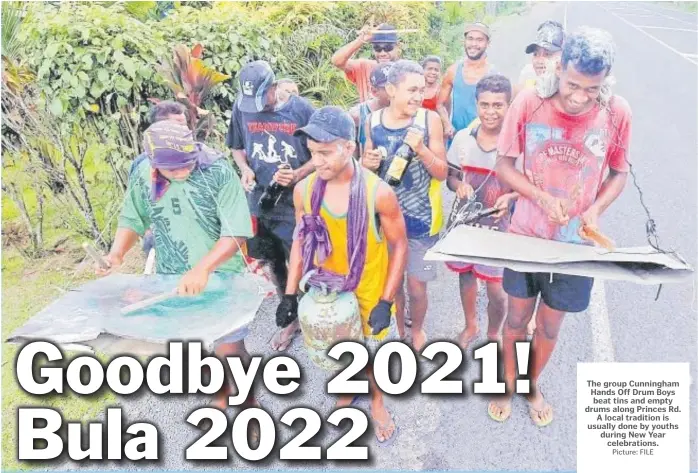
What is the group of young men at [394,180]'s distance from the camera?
6.74 feet

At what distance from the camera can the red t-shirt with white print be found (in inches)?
79.8

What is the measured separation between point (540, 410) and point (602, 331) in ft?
1.71

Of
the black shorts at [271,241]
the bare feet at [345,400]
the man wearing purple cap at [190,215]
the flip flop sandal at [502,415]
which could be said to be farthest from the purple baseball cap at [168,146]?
the flip flop sandal at [502,415]

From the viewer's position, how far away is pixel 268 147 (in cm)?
257

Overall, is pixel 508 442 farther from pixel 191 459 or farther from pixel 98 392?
pixel 98 392

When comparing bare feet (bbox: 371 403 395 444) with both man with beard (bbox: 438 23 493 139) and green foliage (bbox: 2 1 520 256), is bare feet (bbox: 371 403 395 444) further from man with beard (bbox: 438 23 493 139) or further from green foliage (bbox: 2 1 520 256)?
green foliage (bbox: 2 1 520 256)

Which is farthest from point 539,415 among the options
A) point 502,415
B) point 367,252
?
point 367,252

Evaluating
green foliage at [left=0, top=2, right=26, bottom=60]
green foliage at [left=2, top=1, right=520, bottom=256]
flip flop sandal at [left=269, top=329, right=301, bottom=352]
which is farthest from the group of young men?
green foliage at [left=0, top=2, right=26, bottom=60]

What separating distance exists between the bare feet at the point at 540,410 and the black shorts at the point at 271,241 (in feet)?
4.29

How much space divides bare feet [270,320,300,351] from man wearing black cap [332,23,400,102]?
1226mm

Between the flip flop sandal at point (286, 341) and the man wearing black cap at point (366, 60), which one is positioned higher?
the man wearing black cap at point (366, 60)

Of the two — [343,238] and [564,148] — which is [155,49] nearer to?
[343,238]

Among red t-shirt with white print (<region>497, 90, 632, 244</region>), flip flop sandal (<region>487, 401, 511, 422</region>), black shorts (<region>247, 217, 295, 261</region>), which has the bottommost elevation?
flip flop sandal (<region>487, 401, 511, 422</region>)

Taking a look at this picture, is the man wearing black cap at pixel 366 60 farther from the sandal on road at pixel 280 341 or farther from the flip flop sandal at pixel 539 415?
the flip flop sandal at pixel 539 415
